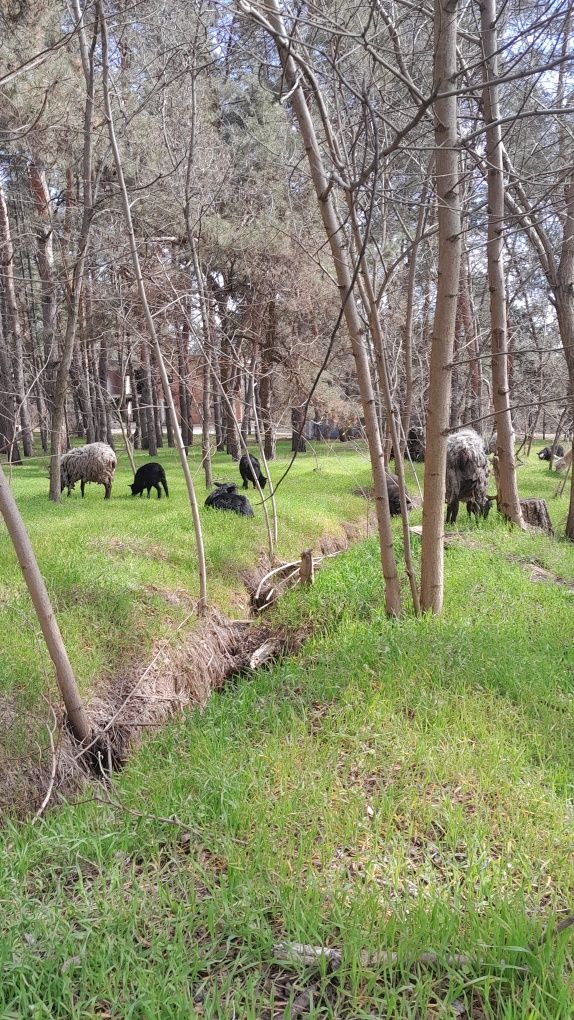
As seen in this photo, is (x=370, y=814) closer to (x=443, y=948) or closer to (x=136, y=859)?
(x=443, y=948)

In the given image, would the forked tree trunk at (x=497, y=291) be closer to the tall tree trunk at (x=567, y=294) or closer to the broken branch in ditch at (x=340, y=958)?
the tall tree trunk at (x=567, y=294)

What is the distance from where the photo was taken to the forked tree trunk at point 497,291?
21.2ft

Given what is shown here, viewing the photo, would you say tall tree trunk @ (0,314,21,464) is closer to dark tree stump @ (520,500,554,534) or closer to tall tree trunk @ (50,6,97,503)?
tall tree trunk @ (50,6,97,503)

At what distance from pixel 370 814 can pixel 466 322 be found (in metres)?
14.8

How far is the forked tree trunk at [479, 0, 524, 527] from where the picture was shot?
6469mm

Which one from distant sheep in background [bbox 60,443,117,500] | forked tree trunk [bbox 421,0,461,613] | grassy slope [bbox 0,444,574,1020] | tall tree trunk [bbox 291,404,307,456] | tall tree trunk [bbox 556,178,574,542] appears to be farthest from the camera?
distant sheep in background [bbox 60,443,117,500]

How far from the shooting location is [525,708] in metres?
3.61

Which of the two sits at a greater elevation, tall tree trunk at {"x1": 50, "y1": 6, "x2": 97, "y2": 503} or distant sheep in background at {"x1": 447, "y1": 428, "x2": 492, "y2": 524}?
tall tree trunk at {"x1": 50, "y1": 6, "x2": 97, "y2": 503}

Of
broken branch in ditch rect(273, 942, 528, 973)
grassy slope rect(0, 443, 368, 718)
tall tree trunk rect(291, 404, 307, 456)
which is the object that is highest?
tall tree trunk rect(291, 404, 307, 456)

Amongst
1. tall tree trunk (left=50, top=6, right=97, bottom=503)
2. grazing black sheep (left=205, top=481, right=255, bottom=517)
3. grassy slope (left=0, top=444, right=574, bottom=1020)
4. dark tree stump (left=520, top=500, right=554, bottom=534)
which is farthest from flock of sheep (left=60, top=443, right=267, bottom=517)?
grassy slope (left=0, top=444, right=574, bottom=1020)

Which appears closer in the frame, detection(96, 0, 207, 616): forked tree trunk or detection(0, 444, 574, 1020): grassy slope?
detection(0, 444, 574, 1020): grassy slope

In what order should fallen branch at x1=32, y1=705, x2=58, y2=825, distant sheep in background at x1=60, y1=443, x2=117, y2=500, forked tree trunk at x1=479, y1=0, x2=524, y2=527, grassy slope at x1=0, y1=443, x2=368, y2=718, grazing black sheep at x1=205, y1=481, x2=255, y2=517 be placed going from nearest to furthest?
1. fallen branch at x1=32, y1=705, x2=58, y2=825
2. grassy slope at x1=0, y1=443, x2=368, y2=718
3. forked tree trunk at x1=479, y1=0, x2=524, y2=527
4. grazing black sheep at x1=205, y1=481, x2=255, y2=517
5. distant sheep in background at x1=60, y1=443, x2=117, y2=500

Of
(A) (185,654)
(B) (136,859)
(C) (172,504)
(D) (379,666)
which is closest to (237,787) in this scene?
(B) (136,859)

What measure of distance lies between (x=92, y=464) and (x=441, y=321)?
779 cm
